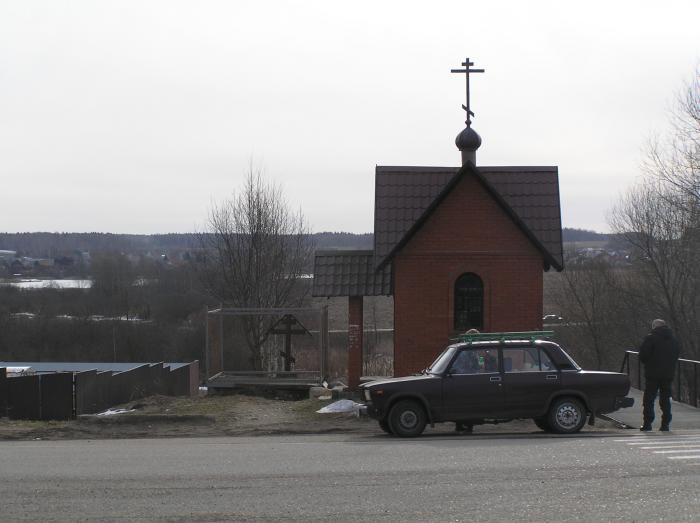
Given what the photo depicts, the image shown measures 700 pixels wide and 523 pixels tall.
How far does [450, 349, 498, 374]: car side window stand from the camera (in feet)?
50.7

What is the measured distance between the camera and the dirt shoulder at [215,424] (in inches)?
674

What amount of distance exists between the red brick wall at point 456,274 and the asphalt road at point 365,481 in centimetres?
731

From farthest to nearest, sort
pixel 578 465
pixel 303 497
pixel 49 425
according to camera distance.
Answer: pixel 49 425
pixel 578 465
pixel 303 497

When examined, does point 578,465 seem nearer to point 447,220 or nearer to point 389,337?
point 447,220

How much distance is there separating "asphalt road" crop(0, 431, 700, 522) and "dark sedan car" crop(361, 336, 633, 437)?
0.85 meters

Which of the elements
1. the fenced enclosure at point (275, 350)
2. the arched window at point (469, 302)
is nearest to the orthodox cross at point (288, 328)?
the fenced enclosure at point (275, 350)

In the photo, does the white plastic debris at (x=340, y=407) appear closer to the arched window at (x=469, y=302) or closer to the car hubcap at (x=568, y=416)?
the arched window at (x=469, y=302)

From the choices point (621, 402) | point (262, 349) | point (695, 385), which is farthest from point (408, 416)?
point (262, 349)

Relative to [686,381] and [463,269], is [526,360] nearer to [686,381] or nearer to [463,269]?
[463,269]

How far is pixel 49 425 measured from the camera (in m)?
19.2

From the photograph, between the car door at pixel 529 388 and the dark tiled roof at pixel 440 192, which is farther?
the dark tiled roof at pixel 440 192

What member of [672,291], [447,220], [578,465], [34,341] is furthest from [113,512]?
[34,341]

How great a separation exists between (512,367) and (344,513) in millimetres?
7357

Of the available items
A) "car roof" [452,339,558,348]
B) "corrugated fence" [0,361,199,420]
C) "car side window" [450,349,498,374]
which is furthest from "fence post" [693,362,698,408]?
"corrugated fence" [0,361,199,420]
